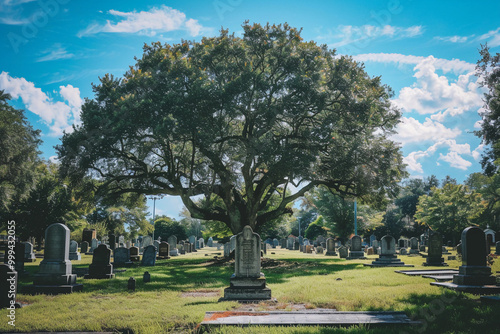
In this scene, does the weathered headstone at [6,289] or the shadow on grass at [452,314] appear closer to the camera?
the shadow on grass at [452,314]

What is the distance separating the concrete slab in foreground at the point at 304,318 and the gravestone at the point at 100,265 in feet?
27.4

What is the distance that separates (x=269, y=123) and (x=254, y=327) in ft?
46.3

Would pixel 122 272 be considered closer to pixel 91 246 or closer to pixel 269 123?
pixel 269 123

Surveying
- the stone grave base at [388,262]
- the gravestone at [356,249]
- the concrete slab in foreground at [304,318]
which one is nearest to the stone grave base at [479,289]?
the concrete slab in foreground at [304,318]

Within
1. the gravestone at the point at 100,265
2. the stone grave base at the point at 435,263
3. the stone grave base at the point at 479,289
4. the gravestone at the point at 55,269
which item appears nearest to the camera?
the stone grave base at the point at 479,289

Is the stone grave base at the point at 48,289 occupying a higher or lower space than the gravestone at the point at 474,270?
lower

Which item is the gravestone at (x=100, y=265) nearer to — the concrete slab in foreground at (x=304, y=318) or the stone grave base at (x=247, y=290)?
the stone grave base at (x=247, y=290)

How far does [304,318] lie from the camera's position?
6.32 meters

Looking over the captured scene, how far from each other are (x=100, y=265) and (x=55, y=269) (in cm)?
317

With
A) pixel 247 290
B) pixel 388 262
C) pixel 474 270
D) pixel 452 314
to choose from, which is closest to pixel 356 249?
pixel 388 262

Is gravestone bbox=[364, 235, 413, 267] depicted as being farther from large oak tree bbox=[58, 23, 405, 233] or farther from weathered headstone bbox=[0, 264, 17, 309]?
weathered headstone bbox=[0, 264, 17, 309]

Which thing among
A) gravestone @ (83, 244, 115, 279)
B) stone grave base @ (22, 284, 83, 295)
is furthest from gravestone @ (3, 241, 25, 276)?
stone grave base @ (22, 284, 83, 295)

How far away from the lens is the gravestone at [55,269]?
1026cm

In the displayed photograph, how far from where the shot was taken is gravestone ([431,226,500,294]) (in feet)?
29.9
